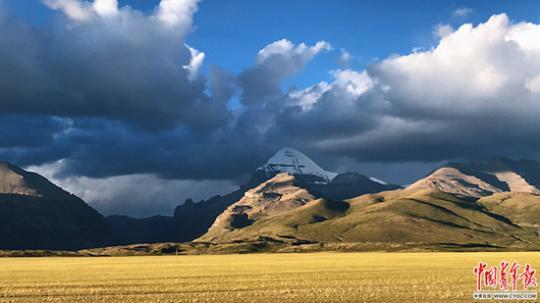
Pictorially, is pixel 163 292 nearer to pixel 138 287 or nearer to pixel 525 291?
pixel 138 287

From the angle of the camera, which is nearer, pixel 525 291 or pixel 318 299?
pixel 318 299

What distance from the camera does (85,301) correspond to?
55.8 m

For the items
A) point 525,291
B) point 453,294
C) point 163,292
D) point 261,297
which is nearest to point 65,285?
point 163,292

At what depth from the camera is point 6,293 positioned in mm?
64938

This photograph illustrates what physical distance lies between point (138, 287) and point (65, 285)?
12329 mm

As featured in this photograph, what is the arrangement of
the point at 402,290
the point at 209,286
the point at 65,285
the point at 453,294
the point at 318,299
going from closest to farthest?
1. the point at 318,299
2. the point at 453,294
3. the point at 402,290
4. the point at 209,286
5. the point at 65,285

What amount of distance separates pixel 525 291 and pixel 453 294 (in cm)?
754

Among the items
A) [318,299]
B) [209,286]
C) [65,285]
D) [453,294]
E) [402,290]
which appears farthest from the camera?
[65,285]

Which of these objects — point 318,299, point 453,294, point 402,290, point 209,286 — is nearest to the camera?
point 318,299

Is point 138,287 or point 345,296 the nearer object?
point 345,296

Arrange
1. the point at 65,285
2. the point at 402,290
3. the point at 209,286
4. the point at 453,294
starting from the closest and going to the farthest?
the point at 453,294
the point at 402,290
the point at 209,286
the point at 65,285

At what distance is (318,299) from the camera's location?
54.0 m

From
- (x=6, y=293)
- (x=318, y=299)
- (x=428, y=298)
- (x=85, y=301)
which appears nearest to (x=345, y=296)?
(x=318, y=299)

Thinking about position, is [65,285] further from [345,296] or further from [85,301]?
[345,296]
